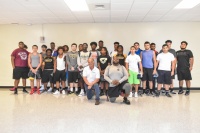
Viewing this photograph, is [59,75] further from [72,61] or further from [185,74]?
[185,74]

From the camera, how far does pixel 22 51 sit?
6359mm

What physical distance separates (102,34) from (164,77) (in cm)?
311

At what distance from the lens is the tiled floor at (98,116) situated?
325cm

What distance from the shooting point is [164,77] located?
567 cm

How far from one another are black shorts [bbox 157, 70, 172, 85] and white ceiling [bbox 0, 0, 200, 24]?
186 cm

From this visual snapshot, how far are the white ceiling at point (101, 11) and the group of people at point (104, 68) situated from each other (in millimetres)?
987

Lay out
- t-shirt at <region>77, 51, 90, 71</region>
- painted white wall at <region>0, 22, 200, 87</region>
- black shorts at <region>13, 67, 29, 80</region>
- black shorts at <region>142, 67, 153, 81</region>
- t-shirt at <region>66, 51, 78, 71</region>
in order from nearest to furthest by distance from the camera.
A: black shorts at <region>142, 67, 153, 81</region> < t-shirt at <region>77, 51, 90, 71</region> < t-shirt at <region>66, 51, 78, 71</region> < black shorts at <region>13, 67, 29, 80</region> < painted white wall at <region>0, 22, 200, 87</region>

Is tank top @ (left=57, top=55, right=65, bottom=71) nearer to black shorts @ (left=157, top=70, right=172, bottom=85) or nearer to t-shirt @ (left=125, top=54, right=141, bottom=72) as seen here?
t-shirt @ (left=125, top=54, right=141, bottom=72)

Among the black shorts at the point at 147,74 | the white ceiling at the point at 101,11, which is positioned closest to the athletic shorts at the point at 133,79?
the black shorts at the point at 147,74

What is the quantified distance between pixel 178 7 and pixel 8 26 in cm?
646

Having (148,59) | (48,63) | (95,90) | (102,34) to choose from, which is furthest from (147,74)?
(48,63)

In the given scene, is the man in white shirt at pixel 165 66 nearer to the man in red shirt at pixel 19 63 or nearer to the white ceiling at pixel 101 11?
the white ceiling at pixel 101 11

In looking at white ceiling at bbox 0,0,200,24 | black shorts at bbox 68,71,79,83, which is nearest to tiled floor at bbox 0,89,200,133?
black shorts at bbox 68,71,79,83

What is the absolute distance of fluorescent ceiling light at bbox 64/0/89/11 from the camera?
15.7ft
